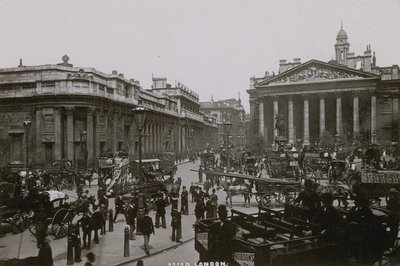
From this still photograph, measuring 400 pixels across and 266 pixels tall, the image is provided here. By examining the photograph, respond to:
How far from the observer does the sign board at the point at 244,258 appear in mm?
7179

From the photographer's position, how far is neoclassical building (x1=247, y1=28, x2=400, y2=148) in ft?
220

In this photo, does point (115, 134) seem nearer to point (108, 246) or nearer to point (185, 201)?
point (185, 201)

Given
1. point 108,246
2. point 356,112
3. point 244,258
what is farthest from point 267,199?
point 356,112

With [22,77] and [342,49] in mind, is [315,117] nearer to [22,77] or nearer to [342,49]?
[342,49]

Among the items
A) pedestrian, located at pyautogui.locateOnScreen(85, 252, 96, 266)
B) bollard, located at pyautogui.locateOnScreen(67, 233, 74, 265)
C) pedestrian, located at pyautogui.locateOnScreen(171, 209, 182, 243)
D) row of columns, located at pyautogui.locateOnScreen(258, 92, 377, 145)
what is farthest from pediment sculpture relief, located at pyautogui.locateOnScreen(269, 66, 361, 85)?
bollard, located at pyautogui.locateOnScreen(67, 233, 74, 265)

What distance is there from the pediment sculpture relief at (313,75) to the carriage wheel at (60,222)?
6284 centimetres

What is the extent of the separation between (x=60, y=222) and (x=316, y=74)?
208 feet

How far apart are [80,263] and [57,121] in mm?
27851

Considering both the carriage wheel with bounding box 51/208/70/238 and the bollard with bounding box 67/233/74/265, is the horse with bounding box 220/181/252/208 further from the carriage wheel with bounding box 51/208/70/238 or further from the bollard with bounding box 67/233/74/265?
the bollard with bounding box 67/233/74/265

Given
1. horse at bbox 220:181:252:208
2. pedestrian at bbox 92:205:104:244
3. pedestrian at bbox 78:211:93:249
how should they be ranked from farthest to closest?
horse at bbox 220:181:252:208 < pedestrian at bbox 92:205:104:244 < pedestrian at bbox 78:211:93:249

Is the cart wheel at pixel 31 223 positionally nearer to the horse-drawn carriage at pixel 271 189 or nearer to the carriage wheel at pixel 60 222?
the carriage wheel at pixel 60 222

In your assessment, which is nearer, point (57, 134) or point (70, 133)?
point (57, 134)

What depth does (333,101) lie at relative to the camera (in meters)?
76.4

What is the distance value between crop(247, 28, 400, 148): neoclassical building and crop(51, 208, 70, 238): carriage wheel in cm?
5180
